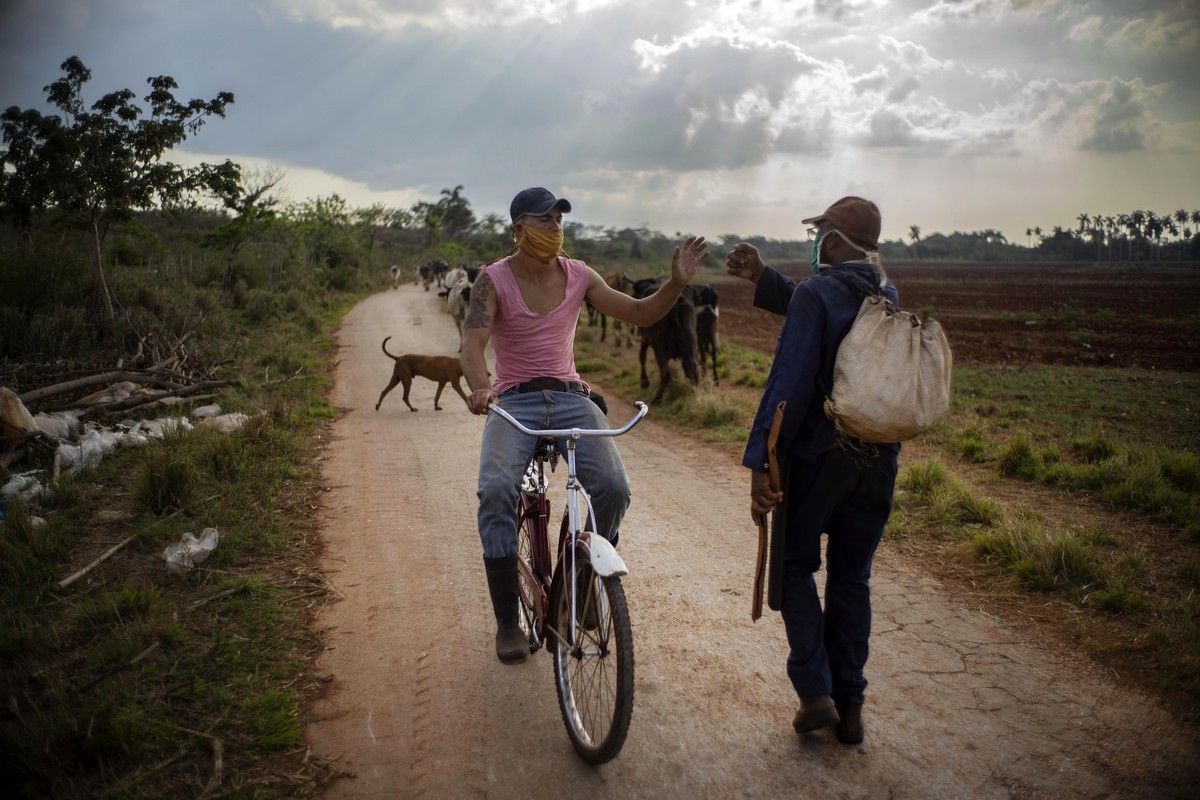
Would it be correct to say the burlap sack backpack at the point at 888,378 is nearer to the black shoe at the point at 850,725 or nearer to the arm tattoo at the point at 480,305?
the black shoe at the point at 850,725

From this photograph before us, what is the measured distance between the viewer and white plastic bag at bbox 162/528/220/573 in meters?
4.64

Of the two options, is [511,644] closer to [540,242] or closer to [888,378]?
[540,242]

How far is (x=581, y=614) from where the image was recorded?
294 centimetres

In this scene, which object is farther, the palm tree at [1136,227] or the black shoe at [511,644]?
the palm tree at [1136,227]

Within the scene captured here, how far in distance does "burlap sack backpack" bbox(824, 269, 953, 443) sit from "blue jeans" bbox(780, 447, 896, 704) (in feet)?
0.68

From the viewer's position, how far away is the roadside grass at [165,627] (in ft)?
9.52

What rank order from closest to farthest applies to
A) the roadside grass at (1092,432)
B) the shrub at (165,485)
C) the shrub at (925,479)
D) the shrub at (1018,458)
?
the shrub at (165,485) < the roadside grass at (1092,432) < the shrub at (925,479) < the shrub at (1018,458)

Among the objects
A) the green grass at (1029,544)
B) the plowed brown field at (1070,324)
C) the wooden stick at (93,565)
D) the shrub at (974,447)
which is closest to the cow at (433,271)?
the plowed brown field at (1070,324)

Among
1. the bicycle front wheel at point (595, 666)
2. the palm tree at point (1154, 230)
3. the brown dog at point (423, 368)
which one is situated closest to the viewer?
the bicycle front wheel at point (595, 666)

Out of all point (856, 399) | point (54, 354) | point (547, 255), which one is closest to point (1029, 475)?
point (856, 399)

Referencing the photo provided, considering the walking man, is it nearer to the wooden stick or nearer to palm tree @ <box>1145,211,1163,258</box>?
the wooden stick

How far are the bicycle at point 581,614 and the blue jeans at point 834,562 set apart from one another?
708mm

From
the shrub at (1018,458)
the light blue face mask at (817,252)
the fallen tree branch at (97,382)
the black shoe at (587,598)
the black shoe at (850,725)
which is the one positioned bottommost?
the black shoe at (850,725)

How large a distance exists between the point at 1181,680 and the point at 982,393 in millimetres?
9384
